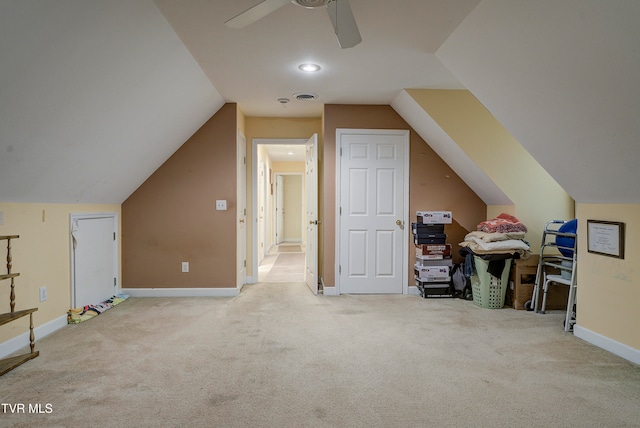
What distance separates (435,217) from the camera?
408cm

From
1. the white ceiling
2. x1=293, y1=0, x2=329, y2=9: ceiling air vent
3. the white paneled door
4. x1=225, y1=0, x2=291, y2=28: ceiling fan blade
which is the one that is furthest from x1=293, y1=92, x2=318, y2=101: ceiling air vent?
the white paneled door

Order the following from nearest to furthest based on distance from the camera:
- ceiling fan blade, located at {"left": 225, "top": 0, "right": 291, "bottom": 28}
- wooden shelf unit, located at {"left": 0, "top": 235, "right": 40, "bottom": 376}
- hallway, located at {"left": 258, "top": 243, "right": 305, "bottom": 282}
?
ceiling fan blade, located at {"left": 225, "top": 0, "right": 291, "bottom": 28} < wooden shelf unit, located at {"left": 0, "top": 235, "right": 40, "bottom": 376} < hallway, located at {"left": 258, "top": 243, "right": 305, "bottom": 282}

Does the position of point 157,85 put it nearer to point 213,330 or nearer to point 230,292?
point 213,330

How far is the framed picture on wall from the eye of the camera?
2547mm

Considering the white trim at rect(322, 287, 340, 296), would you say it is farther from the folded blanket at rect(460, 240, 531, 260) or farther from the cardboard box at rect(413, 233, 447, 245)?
the folded blanket at rect(460, 240, 531, 260)

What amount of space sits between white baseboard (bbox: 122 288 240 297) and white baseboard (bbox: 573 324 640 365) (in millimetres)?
3372

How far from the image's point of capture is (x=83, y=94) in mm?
2236

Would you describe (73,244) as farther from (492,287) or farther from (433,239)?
(492,287)

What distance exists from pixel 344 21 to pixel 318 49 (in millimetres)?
998

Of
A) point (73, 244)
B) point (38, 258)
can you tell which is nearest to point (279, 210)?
point (73, 244)

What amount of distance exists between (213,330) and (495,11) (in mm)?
3044

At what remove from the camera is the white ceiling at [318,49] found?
224 centimetres

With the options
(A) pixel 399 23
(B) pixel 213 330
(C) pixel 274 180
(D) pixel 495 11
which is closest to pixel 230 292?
(B) pixel 213 330

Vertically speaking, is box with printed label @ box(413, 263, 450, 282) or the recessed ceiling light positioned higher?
the recessed ceiling light
